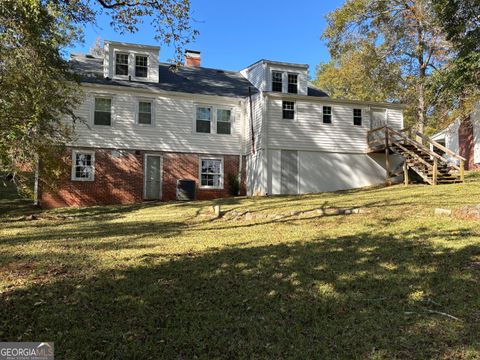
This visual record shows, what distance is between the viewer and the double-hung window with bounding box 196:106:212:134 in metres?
18.7

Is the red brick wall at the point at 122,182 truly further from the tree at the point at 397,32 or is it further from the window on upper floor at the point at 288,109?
the tree at the point at 397,32

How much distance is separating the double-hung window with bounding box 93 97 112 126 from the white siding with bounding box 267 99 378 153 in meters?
6.78

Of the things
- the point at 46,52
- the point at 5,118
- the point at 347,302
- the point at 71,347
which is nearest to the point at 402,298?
the point at 347,302

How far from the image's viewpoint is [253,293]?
4.55 metres

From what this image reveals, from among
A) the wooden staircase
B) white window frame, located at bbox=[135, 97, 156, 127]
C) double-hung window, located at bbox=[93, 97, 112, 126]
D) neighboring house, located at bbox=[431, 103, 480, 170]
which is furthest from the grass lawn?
neighboring house, located at bbox=[431, 103, 480, 170]

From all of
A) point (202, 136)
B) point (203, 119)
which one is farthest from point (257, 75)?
point (202, 136)

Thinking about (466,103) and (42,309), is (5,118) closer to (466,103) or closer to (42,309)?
(42,309)

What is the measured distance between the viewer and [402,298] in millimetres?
4324

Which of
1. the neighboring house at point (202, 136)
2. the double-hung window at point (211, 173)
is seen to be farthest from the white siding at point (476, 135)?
the double-hung window at point (211, 173)

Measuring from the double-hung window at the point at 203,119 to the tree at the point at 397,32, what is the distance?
31.3 feet

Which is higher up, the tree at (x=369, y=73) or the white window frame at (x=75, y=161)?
the tree at (x=369, y=73)

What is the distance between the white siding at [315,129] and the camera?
60.0ft

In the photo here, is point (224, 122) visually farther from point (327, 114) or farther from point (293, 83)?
point (327, 114)

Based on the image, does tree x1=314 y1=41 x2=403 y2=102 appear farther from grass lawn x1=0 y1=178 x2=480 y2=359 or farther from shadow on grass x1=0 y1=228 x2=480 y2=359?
shadow on grass x1=0 y1=228 x2=480 y2=359
